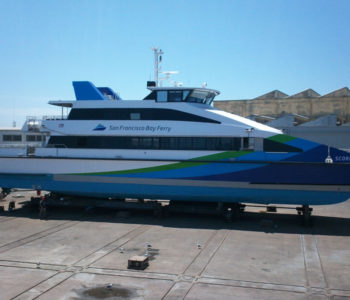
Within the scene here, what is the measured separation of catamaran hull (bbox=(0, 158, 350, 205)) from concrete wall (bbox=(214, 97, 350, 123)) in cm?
2754

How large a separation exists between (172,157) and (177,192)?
1138 mm

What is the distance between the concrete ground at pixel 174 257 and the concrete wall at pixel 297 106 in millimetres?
26444

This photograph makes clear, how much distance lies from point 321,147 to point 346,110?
91.7 feet

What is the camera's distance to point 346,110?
36500mm

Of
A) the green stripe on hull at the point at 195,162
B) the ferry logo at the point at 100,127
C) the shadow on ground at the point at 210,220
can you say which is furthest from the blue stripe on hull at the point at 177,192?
the ferry logo at the point at 100,127

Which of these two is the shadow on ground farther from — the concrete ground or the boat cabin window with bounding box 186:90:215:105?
the boat cabin window with bounding box 186:90:215:105

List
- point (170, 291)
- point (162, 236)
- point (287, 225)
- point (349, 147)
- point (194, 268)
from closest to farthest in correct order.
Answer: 1. point (170, 291)
2. point (194, 268)
3. point (162, 236)
4. point (287, 225)
5. point (349, 147)

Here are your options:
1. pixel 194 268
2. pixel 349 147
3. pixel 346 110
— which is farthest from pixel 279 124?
pixel 194 268

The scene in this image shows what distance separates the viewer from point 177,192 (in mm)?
12117

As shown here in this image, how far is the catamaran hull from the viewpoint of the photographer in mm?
11281

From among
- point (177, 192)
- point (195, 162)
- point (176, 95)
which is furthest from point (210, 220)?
point (176, 95)

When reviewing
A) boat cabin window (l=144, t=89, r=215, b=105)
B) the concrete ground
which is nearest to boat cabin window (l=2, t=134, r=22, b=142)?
the concrete ground

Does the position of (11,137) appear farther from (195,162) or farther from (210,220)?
(210,220)

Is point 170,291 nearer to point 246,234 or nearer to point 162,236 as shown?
point 162,236
